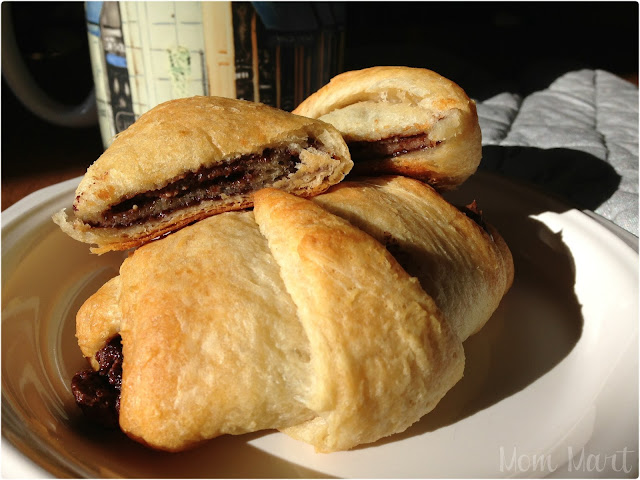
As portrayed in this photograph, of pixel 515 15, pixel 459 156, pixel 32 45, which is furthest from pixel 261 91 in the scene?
pixel 515 15

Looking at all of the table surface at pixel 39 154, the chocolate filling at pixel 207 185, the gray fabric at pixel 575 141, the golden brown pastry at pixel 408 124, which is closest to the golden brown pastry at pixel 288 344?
the chocolate filling at pixel 207 185

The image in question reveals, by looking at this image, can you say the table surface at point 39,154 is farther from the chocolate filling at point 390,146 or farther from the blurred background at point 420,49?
the chocolate filling at point 390,146

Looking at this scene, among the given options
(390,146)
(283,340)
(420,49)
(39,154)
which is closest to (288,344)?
(283,340)

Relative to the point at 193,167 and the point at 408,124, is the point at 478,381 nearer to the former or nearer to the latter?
the point at 408,124

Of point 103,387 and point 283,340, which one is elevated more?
point 283,340

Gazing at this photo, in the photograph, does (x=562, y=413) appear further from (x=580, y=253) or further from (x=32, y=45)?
(x=32, y=45)
